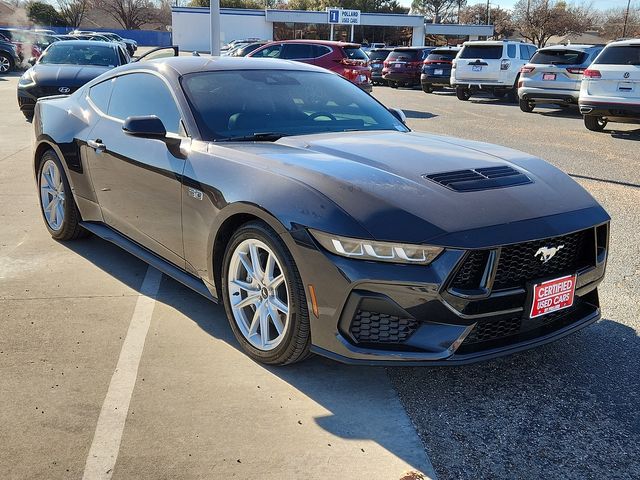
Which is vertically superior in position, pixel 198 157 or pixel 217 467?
pixel 198 157

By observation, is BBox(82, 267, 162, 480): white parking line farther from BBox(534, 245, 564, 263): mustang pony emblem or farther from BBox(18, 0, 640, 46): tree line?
BBox(18, 0, 640, 46): tree line

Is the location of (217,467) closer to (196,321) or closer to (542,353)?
(196,321)

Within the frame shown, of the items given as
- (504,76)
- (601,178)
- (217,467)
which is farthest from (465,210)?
(504,76)

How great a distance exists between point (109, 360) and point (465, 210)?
2.01 metres

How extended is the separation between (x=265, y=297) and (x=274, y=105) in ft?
4.86

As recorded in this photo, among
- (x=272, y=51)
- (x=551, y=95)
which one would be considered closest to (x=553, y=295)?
(x=551, y=95)

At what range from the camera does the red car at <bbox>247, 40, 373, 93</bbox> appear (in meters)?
15.6

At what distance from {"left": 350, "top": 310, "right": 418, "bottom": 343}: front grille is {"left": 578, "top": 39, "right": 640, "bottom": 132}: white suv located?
10.1 meters

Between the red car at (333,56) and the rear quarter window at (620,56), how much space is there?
17.5 feet

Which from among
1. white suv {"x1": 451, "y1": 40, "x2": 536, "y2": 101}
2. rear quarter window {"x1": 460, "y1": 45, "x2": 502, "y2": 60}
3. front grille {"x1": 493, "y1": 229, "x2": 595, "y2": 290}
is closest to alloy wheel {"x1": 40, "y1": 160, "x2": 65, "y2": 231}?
front grille {"x1": 493, "y1": 229, "x2": 595, "y2": 290}

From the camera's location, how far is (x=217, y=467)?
2.49 metres

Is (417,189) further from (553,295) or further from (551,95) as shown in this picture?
(551,95)

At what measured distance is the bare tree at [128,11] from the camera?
89.0 m

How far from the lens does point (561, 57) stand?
615 inches
